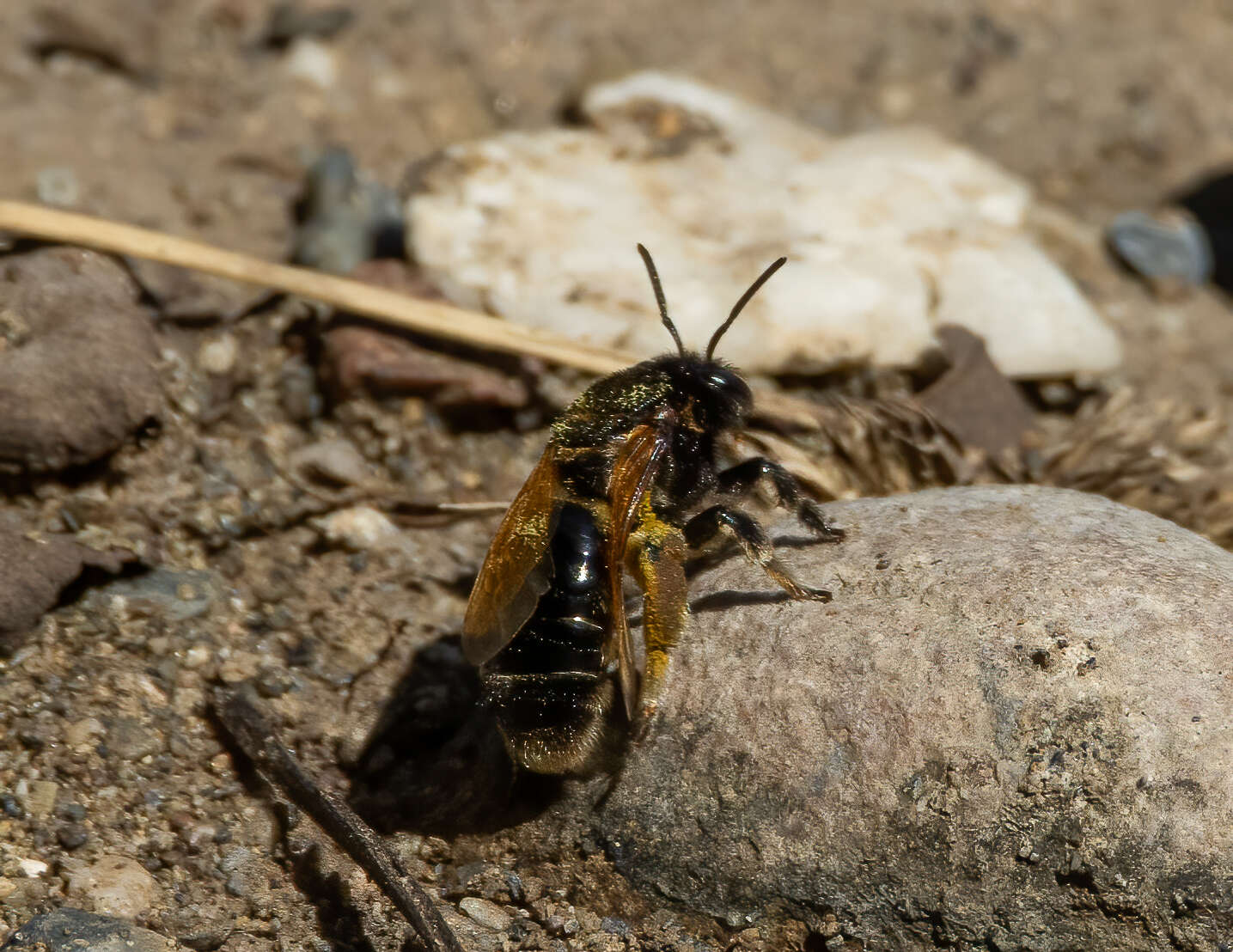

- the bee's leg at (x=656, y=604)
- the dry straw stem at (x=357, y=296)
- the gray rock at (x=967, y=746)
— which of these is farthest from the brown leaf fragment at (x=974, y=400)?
the bee's leg at (x=656, y=604)

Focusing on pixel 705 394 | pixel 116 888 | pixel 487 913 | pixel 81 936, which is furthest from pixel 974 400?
pixel 81 936

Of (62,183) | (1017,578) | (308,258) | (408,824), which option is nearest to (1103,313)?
(1017,578)

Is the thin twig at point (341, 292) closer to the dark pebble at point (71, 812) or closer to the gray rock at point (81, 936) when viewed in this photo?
the dark pebble at point (71, 812)

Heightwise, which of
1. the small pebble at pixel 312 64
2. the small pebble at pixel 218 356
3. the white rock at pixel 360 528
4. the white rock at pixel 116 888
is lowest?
the white rock at pixel 116 888

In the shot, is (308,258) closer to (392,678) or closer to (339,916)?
(392,678)

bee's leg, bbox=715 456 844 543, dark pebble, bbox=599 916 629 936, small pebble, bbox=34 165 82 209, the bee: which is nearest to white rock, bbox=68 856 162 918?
the bee

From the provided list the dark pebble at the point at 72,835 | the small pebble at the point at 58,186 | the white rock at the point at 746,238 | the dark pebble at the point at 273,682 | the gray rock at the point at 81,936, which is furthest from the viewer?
the small pebble at the point at 58,186

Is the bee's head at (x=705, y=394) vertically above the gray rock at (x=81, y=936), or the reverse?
the bee's head at (x=705, y=394)
